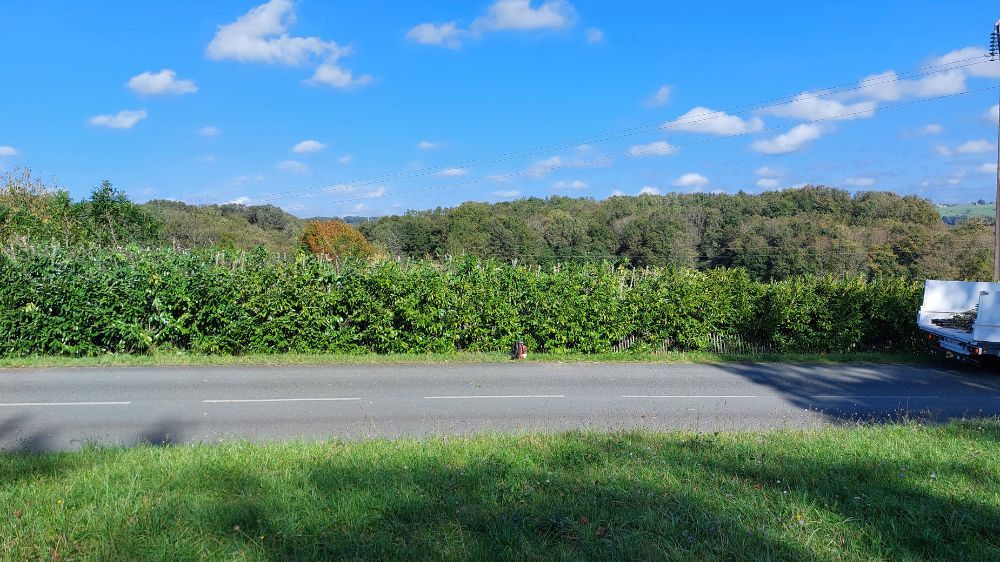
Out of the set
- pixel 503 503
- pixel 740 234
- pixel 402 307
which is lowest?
pixel 503 503

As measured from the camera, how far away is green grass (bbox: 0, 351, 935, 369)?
537 inches

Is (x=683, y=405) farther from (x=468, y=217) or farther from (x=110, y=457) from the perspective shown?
(x=468, y=217)

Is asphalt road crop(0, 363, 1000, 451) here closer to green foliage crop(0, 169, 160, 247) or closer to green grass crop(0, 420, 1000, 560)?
green grass crop(0, 420, 1000, 560)

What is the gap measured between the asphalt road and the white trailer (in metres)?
0.69

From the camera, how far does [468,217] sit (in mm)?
50469

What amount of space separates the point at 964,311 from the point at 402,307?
13.6 m

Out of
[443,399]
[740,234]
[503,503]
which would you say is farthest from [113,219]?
[740,234]

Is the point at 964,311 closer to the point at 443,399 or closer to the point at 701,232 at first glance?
the point at 443,399

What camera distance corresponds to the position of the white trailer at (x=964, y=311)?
45.7 ft

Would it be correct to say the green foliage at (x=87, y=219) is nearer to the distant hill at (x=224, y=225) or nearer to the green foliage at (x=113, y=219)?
the green foliage at (x=113, y=219)

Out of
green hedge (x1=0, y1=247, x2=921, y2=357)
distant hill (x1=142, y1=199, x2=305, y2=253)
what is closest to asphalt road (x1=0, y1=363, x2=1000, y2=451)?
green hedge (x1=0, y1=247, x2=921, y2=357)

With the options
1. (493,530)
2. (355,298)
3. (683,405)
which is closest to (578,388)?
(683,405)

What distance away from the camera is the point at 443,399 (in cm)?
1105

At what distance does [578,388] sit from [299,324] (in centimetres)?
678
